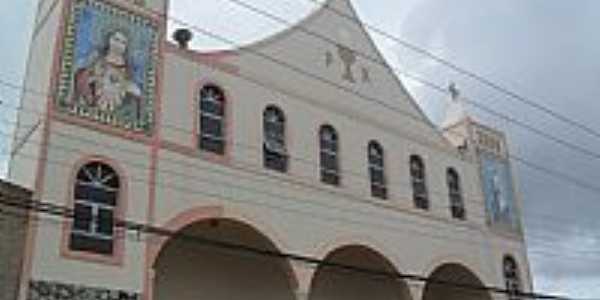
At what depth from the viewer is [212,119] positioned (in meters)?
17.8

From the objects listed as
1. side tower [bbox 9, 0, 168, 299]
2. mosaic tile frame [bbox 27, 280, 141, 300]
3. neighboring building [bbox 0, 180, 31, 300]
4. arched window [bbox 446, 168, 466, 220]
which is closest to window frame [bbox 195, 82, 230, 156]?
side tower [bbox 9, 0, 168, 299]

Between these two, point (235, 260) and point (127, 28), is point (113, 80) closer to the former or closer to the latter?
point (127, 28)

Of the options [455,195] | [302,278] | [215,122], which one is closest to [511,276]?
[455,195]

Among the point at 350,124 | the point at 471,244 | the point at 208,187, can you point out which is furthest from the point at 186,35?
the point at 471,244

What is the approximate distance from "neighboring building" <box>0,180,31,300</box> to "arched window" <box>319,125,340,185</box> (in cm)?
783

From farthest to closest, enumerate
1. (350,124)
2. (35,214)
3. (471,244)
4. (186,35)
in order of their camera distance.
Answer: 1. (471,244)
2. (350,124)
3. (186,35)
4. (35,214)

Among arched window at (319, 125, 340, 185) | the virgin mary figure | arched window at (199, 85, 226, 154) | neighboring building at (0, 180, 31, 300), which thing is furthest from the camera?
arched window at (319, 125, 340, 185)

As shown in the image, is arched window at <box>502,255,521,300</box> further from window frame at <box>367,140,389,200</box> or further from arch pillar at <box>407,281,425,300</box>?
window frame at <box>367,140,389,200</box>

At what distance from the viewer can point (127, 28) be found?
1652 cm

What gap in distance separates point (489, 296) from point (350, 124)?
6579mm

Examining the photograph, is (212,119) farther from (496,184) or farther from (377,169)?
(496,184)

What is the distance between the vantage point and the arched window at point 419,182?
2195cm

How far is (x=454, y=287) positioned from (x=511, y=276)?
6.19ft

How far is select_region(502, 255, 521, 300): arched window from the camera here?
2327 centimetres
